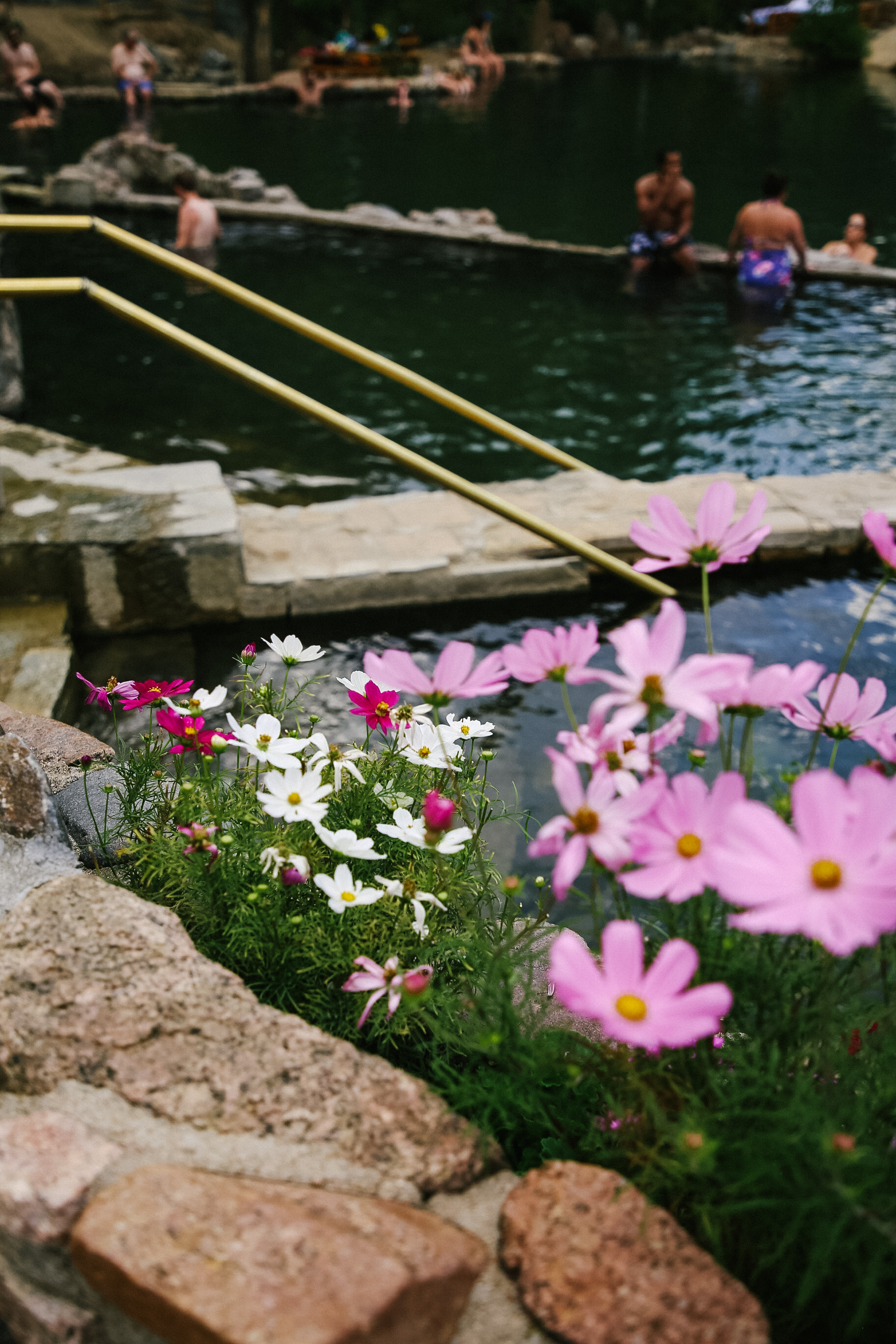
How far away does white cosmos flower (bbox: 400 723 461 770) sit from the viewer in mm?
1706

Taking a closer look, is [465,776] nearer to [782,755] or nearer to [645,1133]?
[645,1133]

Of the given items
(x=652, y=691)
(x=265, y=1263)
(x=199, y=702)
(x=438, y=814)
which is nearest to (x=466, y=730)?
(x=199, y=702)

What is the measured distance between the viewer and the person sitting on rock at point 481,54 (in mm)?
33188

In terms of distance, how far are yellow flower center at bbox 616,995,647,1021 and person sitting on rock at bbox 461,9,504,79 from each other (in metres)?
39.0

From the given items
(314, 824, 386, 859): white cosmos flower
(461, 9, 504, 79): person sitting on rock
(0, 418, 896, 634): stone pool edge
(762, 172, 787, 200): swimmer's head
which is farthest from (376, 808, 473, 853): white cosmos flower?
(461, 9, 504, 79): person sitting on rock

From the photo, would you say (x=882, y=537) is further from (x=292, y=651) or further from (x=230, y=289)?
(x=230, y=289)

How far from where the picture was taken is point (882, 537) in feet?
3.60

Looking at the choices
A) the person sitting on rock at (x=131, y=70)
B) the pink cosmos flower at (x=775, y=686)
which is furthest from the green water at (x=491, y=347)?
the person sitting on rock at (x=131, y=70)

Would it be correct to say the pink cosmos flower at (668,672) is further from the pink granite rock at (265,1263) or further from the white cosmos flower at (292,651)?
the white cosmos flower at (292,651)

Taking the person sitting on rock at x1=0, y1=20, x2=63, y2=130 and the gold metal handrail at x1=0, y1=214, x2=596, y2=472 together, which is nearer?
the gold metal handrail at x1=0, y1=214, x2=596, y2=472

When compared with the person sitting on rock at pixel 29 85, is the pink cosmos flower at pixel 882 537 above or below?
below

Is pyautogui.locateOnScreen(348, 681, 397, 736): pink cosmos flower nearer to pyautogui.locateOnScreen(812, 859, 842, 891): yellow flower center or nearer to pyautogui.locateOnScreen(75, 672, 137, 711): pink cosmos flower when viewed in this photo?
pyautogui.locateOnScreen(75, 672, 137, 711): pink cosmos flower

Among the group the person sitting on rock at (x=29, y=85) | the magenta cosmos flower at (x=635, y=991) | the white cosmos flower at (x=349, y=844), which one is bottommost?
the white cosmos flower at (x=349, y=844)

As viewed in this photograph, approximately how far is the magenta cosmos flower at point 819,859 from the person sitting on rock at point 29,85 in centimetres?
2454
